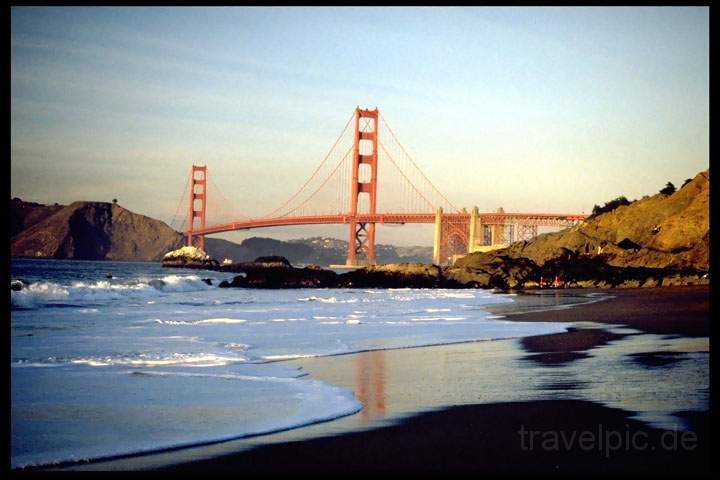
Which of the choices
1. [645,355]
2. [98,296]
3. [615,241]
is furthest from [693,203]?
[645,355]

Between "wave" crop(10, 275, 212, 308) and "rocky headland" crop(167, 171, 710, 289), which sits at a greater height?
"rocky headland" crop(167, 171, 710, 289)

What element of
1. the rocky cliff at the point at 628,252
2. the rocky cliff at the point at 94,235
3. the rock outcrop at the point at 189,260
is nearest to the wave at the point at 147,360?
the rocky cliff at the point at 628,252

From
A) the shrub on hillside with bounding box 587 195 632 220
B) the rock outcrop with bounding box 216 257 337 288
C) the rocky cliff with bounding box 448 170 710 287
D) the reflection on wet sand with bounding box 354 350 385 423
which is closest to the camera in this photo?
the reflection on wet sand with bounding box 354 350 385 423

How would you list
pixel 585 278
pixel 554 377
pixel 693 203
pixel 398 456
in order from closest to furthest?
pixel 398 456, pixel 554 377, pixel 585 278, pixel 693 203

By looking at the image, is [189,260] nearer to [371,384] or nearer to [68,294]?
[68,294]

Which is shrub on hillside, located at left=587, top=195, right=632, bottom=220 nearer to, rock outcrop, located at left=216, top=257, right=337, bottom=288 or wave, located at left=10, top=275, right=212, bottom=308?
rock outcrop, located at left=216, top=257, right=337, bottom=288

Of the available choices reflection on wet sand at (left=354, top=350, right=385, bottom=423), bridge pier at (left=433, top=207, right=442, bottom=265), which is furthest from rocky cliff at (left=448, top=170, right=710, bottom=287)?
reflection on wet sand at (left=354, top=350, right=385, bottom=423)

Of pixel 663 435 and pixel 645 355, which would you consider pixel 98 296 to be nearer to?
pixel 645 355

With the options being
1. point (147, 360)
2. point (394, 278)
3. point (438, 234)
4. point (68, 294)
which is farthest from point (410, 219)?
point (147, 360)
